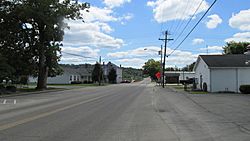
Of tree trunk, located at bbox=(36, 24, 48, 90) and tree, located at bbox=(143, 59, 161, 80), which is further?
tree, located at bbox=(143, 59, 161, 80)

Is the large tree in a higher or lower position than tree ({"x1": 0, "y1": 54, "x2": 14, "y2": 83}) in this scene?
higher

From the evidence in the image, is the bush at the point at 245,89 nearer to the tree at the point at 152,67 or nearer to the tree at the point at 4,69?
the tree at the point at 4,69

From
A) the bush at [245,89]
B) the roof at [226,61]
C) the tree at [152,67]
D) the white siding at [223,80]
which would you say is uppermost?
the tree at [152,67]

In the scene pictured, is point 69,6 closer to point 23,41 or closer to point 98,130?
point 23,41

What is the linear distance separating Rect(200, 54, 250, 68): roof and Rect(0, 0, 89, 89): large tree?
731 inches

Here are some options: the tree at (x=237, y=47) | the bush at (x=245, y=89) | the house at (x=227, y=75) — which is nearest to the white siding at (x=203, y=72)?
the house at (x=227, y=75)

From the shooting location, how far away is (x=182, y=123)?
12.8m

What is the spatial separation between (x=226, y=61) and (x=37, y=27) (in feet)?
82.3

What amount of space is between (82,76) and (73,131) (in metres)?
105

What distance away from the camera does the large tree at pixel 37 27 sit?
42.6 m

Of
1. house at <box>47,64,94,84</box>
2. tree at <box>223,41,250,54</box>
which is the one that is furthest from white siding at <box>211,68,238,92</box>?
house at <box>47,64,94,84</box>

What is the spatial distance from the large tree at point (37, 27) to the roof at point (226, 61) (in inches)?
731

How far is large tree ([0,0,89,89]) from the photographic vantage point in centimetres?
4256

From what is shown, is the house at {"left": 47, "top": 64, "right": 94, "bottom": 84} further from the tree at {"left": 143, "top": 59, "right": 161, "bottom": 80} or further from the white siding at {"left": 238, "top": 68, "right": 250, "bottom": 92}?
the white siding at {"left": 238, "top": 68, "right": 250, "bottom": 92}
